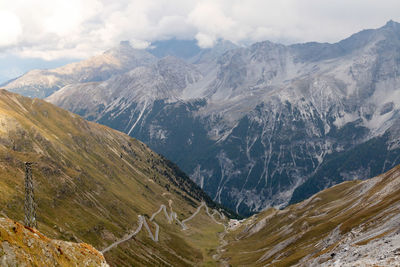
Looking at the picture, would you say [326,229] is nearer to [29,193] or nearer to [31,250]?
[29,193]

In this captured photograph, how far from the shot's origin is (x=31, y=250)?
54250 mm

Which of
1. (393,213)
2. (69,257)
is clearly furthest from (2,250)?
(393,213)

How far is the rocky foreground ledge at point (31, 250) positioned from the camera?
49656mm

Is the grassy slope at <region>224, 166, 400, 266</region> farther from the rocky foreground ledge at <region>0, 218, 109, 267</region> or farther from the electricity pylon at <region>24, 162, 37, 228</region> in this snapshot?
the electricity pylon at <region>24, 162, 37, 228</region>

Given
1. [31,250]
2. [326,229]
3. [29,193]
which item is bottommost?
[326,229]

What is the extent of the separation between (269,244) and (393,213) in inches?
3806

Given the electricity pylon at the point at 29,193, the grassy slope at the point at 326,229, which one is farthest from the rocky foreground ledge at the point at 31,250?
the grassy slope at the point at 326,229

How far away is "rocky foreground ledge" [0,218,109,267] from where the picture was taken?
49656 millimetres

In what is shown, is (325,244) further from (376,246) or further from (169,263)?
(169,263)

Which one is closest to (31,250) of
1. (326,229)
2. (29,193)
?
(29,193)

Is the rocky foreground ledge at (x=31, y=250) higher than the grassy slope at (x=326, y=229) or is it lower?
higher

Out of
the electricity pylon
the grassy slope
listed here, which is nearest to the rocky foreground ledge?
the electricity pylon

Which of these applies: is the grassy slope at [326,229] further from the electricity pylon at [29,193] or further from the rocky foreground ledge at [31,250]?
the electricity pylon at [29,193]

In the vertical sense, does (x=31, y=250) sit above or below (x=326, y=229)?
above
